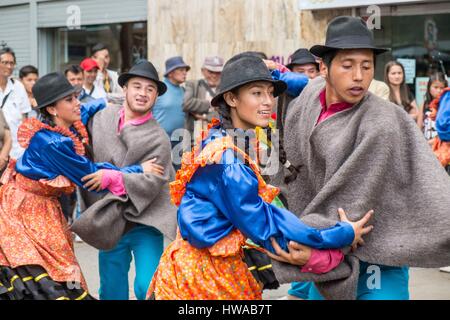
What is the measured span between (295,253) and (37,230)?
87.3 inches

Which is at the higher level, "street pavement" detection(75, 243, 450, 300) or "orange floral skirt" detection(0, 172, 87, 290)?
"orange floral skirt" detection(0, 172, 87, 290)

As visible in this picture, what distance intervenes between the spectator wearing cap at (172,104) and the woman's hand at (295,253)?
6.06 m

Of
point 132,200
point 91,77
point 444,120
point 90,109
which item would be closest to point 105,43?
point 91,77

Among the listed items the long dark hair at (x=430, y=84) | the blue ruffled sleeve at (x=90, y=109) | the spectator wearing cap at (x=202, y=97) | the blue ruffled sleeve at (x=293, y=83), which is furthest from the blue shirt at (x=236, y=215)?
the spectator wearing cap at (x=202, y=97)

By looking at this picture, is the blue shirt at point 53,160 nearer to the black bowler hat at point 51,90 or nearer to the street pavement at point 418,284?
the black bowler hat at point 51,90

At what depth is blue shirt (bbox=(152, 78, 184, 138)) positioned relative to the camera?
959cm

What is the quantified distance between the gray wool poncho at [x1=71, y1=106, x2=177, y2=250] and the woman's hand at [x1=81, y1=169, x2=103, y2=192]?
0.16m

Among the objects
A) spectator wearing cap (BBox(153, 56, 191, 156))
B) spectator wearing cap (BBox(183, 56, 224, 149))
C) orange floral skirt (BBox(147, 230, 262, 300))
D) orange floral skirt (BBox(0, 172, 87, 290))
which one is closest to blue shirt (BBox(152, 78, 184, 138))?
spectator wearing cap (BBox(153, 56, 191, 156))

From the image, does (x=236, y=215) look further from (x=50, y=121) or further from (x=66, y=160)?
(x=50, y=121)

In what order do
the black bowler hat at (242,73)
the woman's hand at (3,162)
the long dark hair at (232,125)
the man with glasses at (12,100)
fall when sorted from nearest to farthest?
1. the black bowler hat at (242,73)
2. the long dark hair at (232,125)
3. the woman's hand at (3,162)
4. the man with glasses at (12,100)

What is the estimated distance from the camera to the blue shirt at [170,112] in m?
9.59

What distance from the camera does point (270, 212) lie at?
3.61 meters

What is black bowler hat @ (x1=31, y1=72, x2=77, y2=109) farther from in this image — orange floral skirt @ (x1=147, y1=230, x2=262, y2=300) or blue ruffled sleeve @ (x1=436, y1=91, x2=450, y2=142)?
blue ruffled sleeve @ (x1=436, y1=91, x2=450, y2=142)

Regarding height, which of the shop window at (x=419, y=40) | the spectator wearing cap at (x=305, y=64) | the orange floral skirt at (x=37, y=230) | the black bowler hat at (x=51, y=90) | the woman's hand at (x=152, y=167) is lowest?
the orange floral skirt at (x=37, y=230)
